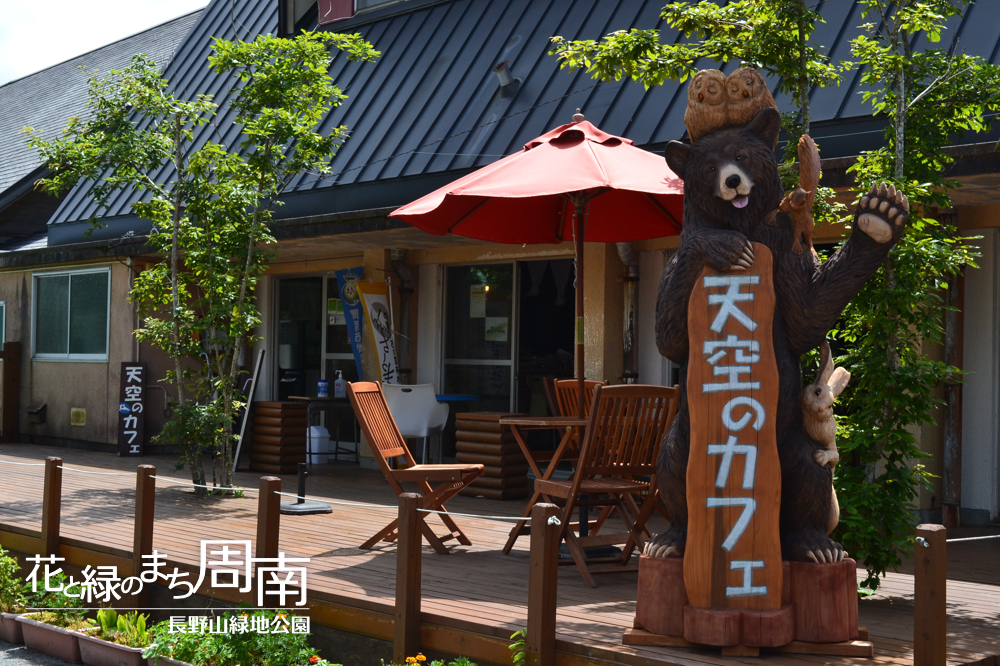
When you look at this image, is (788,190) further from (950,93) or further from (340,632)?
(340,632)

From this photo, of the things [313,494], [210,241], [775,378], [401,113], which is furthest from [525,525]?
[401,113]

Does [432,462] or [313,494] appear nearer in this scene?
[313,494]

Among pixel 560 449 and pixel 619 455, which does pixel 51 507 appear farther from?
pixel 619 455

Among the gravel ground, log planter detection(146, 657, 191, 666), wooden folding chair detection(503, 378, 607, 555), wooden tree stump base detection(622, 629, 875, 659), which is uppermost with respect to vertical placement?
wooden folding chair detection(503, 378, 607, 555)

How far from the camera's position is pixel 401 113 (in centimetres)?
1037

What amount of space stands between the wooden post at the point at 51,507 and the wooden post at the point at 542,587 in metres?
3.73

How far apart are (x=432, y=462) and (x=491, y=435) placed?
6.38 ft

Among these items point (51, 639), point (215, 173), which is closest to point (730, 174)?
point (51, 639)

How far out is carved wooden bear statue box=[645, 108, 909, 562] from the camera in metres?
3.82

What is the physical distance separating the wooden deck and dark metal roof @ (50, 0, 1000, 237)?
297cm

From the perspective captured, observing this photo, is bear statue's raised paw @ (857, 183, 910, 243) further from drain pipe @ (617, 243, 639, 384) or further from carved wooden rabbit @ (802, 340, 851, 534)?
drain pipe @ (617, 243, 639, 384)

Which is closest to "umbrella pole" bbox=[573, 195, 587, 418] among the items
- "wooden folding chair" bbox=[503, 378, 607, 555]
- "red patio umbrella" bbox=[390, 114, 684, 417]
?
"red patio umbrella" bbox=[390, 114, 684, 417]

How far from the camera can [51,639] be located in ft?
18.0

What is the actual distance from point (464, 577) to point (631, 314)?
3752mm
